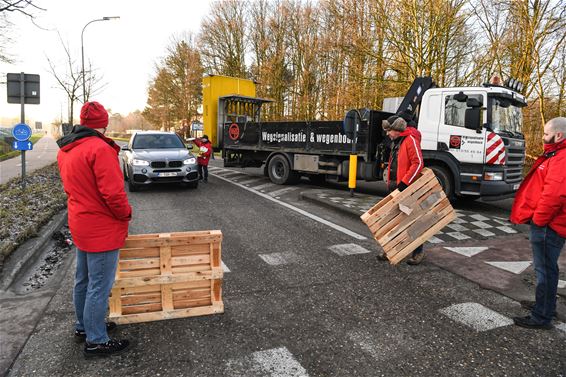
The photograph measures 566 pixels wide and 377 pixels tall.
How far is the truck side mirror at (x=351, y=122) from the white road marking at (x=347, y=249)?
4517mm

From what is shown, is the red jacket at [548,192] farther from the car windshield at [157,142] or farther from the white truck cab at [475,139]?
the car windshield at [157,142]

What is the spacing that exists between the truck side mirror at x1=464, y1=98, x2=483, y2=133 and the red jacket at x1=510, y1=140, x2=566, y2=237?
4726 millimetres

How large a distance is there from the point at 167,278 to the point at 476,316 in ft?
9.26

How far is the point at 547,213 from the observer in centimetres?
321

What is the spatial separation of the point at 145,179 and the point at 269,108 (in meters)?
19.8

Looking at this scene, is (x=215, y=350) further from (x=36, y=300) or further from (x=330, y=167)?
(x=330, y=167)

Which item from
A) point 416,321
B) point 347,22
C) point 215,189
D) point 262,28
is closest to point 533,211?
point 416,321

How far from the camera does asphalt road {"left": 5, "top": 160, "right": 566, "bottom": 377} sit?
276 centimetres

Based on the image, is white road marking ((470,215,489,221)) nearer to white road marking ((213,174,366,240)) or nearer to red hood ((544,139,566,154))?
white road marking ((213,174,366,240))

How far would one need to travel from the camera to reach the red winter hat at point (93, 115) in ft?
9.22

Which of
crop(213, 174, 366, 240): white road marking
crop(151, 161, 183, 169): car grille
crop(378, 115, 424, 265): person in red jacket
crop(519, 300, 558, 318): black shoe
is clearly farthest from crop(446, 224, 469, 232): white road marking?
crop(151, 161, 183, 169): car grille

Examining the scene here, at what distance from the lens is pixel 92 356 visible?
2846 millimetres

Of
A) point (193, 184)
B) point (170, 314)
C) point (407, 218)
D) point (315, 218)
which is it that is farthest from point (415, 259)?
point (193, 184)

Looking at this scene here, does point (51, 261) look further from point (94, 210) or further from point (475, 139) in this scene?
point (475, 139)
